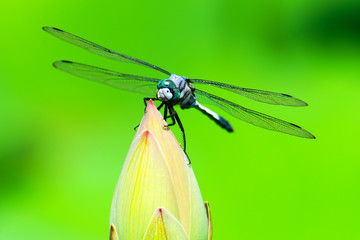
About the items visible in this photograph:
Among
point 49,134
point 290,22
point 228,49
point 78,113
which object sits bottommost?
point 49,134

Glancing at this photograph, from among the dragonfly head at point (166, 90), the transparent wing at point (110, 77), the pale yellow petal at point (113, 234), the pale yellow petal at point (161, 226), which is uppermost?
the dragonfly head at point (166, 90)

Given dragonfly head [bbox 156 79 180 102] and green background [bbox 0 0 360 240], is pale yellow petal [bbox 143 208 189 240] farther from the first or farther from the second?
green background [bbox 0 0 360 240]

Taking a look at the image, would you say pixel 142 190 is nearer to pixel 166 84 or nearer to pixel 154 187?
pixel 154 187

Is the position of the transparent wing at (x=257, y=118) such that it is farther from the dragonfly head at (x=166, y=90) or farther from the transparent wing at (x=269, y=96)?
the dragonfly head at (x=166, y=90)

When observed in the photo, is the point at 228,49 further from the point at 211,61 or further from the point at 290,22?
the point at 290,22

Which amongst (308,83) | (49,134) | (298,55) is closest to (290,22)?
(298,55)

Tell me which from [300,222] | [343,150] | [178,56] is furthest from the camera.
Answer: [178,56]

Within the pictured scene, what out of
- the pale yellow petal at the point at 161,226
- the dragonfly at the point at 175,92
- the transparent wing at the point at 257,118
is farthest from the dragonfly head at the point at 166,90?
the pale yellow petal at the point at 161,226
